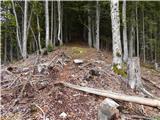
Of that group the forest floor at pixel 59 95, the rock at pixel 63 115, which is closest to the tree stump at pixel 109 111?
the forest floor at pixel 59 95

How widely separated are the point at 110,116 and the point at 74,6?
20.1 m

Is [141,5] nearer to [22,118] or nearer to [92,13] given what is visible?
[92,13]

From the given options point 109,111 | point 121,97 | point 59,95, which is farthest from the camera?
point 59,95

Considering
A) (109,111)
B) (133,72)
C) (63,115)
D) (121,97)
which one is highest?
(133,72)

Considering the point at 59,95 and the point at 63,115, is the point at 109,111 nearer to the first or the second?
the point at 63,115

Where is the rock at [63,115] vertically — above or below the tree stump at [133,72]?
below

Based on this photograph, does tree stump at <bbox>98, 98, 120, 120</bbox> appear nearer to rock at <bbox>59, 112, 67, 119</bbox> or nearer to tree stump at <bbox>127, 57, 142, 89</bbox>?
rock at <bbox>59, 112, 67, 119</bbox>

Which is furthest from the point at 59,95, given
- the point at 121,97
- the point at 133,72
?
the point at 133,72

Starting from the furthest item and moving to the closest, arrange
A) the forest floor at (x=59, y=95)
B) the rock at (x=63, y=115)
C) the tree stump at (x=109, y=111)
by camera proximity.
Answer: the forest floor at (x=59, y=95)
the rock at (x=63, y=115)
the tree stump at (x=109, y=111)

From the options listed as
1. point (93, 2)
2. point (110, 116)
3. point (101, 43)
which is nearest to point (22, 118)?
point (110, 116)

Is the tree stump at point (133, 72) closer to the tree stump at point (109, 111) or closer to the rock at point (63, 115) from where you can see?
the tree stump at point (109, 111)

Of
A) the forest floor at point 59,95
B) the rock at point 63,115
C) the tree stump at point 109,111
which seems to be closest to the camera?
the tree stump at point 109,111

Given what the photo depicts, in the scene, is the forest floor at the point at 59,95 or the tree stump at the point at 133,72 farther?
the tree stump at the point at 133,72

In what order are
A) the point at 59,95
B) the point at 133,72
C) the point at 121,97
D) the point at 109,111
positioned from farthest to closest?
the point at 133,72 → the point at 59,95 → the point at 121,97 → the point at 109,111
